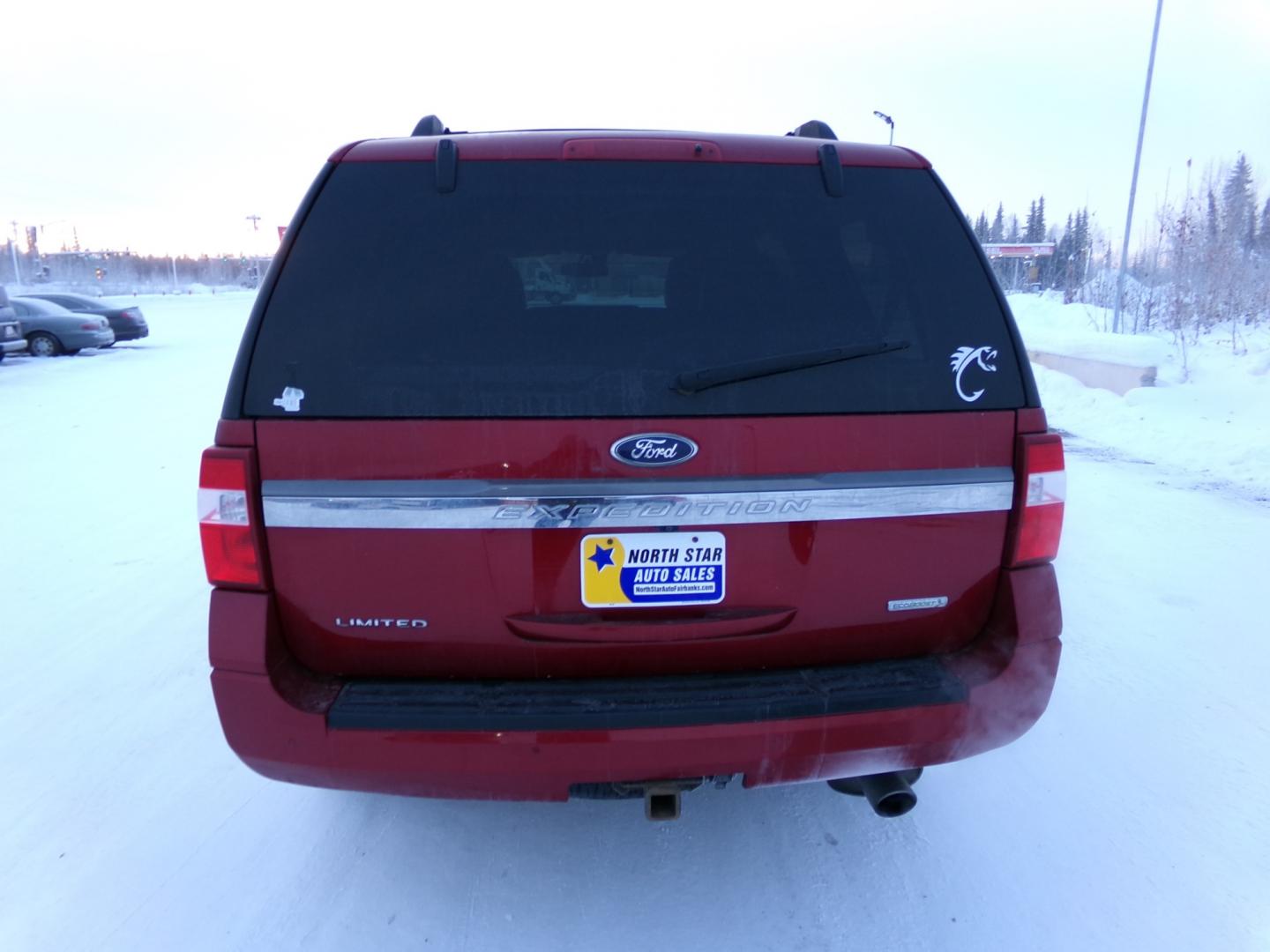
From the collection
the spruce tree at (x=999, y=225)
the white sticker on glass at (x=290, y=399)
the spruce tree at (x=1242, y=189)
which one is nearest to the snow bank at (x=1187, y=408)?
the white sticker on glass at (x=290, y=399)

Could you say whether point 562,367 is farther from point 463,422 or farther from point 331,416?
point 331,416

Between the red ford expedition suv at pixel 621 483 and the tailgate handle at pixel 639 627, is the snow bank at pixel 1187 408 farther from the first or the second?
the tailgate handle at pixel 639 627

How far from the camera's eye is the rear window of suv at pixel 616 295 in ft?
6.48

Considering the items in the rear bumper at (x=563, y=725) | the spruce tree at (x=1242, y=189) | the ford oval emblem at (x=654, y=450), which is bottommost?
the rear bumper at (x=563, y=725)

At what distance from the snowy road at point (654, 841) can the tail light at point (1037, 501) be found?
1.05 meters

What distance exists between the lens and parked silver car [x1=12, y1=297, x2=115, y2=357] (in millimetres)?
20000

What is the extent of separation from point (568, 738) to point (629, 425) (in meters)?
0.78

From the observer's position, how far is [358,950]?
7.18 ft

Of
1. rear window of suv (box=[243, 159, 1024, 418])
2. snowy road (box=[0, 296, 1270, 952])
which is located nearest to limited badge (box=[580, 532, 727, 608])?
rear window of suv (box=[243, 159, 1024, 418])

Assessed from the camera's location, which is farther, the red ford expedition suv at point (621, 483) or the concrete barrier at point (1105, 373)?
the concrete barrier at point (1105, 373)

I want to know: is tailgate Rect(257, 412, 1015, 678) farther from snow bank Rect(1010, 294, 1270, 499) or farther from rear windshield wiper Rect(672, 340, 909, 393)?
snow bank Rect(1010, 294, 1270, 499)

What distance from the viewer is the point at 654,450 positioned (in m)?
1.96

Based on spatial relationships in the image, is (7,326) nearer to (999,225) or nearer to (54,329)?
(54,329)

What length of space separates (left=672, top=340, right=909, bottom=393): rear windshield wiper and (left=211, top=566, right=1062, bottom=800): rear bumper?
2.54 ft
